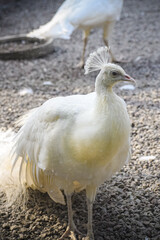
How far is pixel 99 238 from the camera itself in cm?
231

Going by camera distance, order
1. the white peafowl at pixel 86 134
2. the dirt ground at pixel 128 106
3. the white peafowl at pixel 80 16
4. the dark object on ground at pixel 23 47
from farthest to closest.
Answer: the dark object on ground at pixel 23 47
the white peafowl at pixel 80 16
the dirt ground at pixel 128 106
the white peafowl at pixel 86 134

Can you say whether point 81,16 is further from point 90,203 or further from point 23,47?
point 90,203

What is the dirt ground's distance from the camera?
2.40 m

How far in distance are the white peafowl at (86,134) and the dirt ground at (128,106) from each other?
1.19 ft

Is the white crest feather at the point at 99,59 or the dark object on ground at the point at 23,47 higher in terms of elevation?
the dark object on ground at the point at 23,47

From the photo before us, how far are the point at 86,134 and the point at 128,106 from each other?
7.09ft

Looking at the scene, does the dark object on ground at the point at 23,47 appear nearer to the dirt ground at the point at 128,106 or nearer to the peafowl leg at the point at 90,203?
the dirt ground at the point at 128,106

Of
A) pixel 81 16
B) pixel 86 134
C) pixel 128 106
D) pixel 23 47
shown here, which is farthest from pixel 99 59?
pixel 23 47

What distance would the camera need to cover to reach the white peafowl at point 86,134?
72.1 inches

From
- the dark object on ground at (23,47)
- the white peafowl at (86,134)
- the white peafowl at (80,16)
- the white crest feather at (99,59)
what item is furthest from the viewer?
the dark object on ground at (23,47)

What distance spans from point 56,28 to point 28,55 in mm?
907

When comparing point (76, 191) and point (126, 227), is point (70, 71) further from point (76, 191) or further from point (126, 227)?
point (126, 227)

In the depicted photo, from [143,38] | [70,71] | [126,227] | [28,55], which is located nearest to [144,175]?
[126,227]

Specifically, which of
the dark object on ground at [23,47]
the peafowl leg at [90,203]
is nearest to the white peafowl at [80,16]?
the dark object on ground at [23,47]
